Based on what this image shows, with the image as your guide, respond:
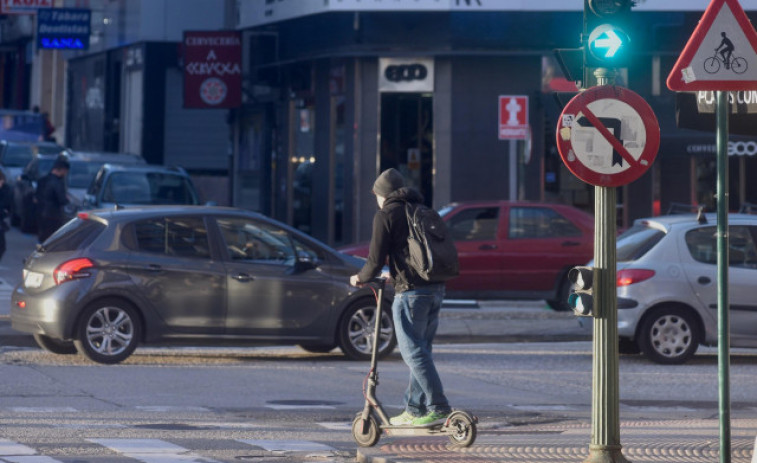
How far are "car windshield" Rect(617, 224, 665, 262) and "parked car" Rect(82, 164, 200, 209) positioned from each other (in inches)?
415

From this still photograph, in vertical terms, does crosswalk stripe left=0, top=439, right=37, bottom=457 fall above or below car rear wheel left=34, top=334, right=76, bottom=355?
below

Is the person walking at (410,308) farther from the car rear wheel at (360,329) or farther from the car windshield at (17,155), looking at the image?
the car windshield at (17,155)

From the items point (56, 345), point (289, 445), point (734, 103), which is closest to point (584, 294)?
point (734, 103)

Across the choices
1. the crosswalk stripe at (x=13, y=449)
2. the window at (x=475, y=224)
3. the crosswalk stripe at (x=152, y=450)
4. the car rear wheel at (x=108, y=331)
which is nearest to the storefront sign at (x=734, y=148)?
the window at (x=475, y=224)

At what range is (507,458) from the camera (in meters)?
9.00

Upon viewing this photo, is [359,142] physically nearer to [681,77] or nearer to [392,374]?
[392,374]

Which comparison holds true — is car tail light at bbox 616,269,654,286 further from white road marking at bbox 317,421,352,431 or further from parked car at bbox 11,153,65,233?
parked car at bbox 11,153,65,233

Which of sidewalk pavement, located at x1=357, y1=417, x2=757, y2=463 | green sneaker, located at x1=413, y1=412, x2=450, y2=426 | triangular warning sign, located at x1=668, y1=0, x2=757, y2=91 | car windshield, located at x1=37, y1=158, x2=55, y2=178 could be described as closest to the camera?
triangular warning sign, located at x1=668, y1=0, x2=757, y2=91

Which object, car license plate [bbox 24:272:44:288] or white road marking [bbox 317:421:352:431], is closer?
white road marking [bbox 317:421:352:431]

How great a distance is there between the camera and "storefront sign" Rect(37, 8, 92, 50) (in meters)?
40.8

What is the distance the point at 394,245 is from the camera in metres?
9.63

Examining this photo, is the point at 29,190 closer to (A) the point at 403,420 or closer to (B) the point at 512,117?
(B) the point at 512,117

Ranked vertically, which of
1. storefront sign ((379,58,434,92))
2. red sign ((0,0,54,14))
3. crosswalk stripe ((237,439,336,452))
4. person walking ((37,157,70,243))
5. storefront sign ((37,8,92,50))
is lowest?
crosswalk stripe ((237,439,336,452))

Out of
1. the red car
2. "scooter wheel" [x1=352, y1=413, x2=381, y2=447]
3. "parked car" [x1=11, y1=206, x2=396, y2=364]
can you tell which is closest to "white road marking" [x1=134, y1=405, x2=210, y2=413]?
"scooter wheel" [x1=352, y1=413, x2=381, y2=447]
